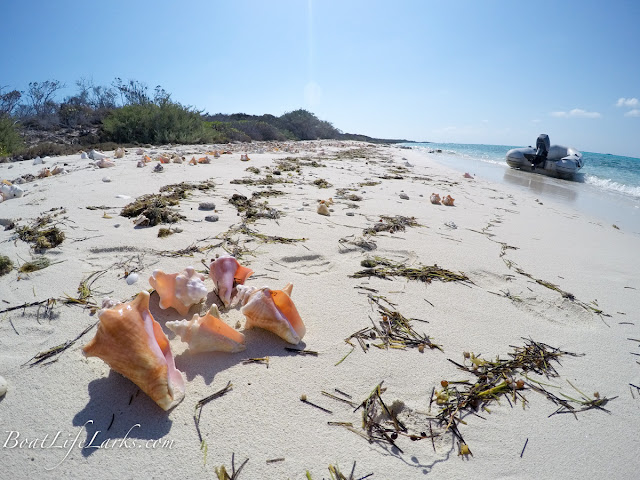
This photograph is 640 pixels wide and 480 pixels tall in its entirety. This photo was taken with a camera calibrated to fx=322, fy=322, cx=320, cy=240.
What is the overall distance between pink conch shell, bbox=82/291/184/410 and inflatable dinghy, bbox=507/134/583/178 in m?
16.0

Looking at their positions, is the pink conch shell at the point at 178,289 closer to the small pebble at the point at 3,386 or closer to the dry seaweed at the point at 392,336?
the small pebble at the point at 3,386

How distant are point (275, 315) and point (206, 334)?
0.33 meters

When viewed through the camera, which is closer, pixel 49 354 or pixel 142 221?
pixel 49 354

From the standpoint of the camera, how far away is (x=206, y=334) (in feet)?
4.80

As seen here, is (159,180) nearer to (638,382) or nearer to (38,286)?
(38,286)

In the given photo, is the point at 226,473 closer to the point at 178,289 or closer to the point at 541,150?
the point at 178,289

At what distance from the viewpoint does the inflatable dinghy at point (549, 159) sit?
42.7ft

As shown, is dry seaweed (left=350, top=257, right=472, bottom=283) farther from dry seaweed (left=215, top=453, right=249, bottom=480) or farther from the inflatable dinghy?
the inflatable dinghy

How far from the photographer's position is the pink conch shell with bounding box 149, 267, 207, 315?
170 centimetres

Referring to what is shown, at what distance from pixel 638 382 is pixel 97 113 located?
22.1 m

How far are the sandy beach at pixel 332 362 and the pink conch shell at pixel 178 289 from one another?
0.09 meters

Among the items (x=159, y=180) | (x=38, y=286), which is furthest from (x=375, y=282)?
(x=159, y=180)

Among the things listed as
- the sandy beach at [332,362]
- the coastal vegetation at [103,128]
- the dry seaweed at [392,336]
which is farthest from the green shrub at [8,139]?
the dry seaweed at [392,336]

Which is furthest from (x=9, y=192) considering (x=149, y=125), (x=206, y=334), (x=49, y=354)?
(x=149, y=125)
